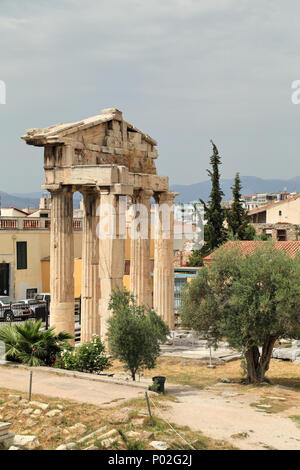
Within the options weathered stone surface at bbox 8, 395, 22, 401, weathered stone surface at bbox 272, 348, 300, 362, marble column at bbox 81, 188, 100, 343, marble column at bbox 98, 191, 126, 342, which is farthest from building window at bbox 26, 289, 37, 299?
weathered stone surface at bbox 8, 395, 22, 401

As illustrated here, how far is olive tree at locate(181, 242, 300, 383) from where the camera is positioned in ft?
60.4

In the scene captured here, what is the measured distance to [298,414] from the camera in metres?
15.2

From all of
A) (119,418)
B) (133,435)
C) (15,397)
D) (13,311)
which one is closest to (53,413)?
(119,418)

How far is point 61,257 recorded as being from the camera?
22.9 m

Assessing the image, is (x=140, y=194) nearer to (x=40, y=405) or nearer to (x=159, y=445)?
(x=40, y=405)

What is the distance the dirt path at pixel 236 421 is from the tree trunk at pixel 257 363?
2685 millimetres

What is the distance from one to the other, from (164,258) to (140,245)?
1.95 m

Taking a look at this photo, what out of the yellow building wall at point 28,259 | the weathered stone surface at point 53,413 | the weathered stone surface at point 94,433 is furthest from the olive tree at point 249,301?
the yellow building wall at point 28,259

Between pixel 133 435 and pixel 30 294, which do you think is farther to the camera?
pixel 30 294

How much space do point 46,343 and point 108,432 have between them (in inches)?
310

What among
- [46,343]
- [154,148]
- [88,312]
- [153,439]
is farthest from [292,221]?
[153,439]

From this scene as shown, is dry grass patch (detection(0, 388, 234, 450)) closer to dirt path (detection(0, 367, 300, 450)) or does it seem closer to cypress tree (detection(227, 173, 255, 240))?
dirt path (detection(0, 367, 300, 450))

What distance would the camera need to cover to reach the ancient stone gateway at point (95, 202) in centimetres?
2219
